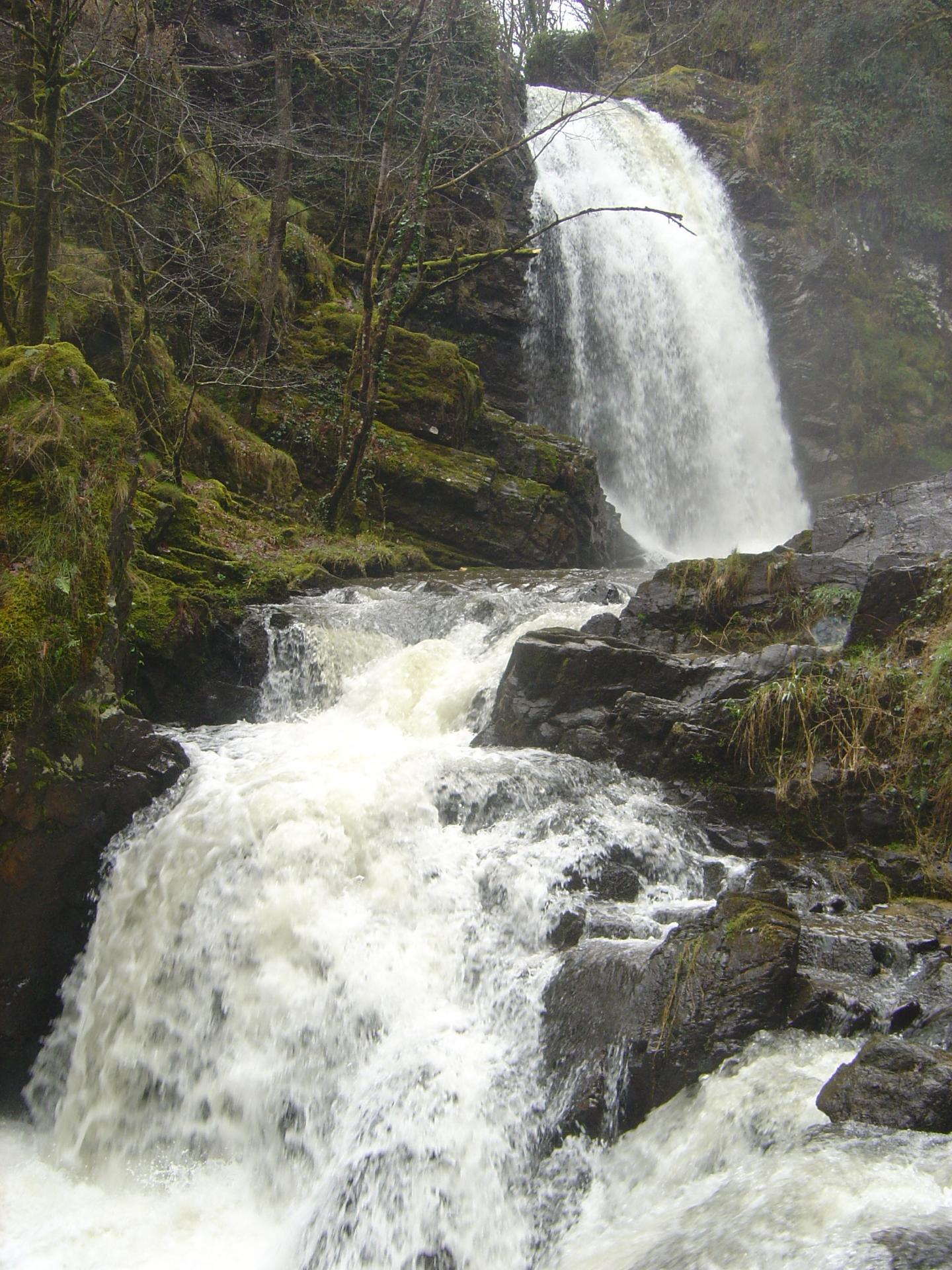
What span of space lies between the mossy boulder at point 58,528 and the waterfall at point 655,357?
37.8 feet

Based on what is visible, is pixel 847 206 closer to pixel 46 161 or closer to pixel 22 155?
pixel 22 155

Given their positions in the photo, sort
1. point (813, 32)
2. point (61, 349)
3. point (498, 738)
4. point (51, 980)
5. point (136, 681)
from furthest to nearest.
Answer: point (813, 32) < point (136, 681) < point (498, 738) < point (61, 349) < point (51, 980)

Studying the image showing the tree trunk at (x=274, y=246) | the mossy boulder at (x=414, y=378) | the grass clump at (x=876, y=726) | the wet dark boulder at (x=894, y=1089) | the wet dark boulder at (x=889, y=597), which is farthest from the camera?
the mossy boulder at (x=414, y=378)

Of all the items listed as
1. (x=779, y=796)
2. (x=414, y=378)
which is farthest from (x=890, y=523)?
(x=414, y=378)

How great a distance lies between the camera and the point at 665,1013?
3785mm

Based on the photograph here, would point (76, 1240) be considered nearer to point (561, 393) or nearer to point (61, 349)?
point (61, 349)

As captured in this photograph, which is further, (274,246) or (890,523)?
(274,246)

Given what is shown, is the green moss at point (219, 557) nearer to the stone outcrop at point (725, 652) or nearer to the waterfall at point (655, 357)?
the stone outcrop at point (725, 652)

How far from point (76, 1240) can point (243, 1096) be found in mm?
868

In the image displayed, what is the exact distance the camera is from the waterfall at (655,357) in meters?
16.8

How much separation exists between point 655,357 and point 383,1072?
15583mm

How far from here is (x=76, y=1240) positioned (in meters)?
3.95

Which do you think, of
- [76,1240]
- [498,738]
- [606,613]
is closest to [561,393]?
[606,613]

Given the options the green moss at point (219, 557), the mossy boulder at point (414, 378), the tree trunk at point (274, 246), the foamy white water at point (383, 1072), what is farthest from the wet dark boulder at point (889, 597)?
the tree trunk at point (274, 246)
